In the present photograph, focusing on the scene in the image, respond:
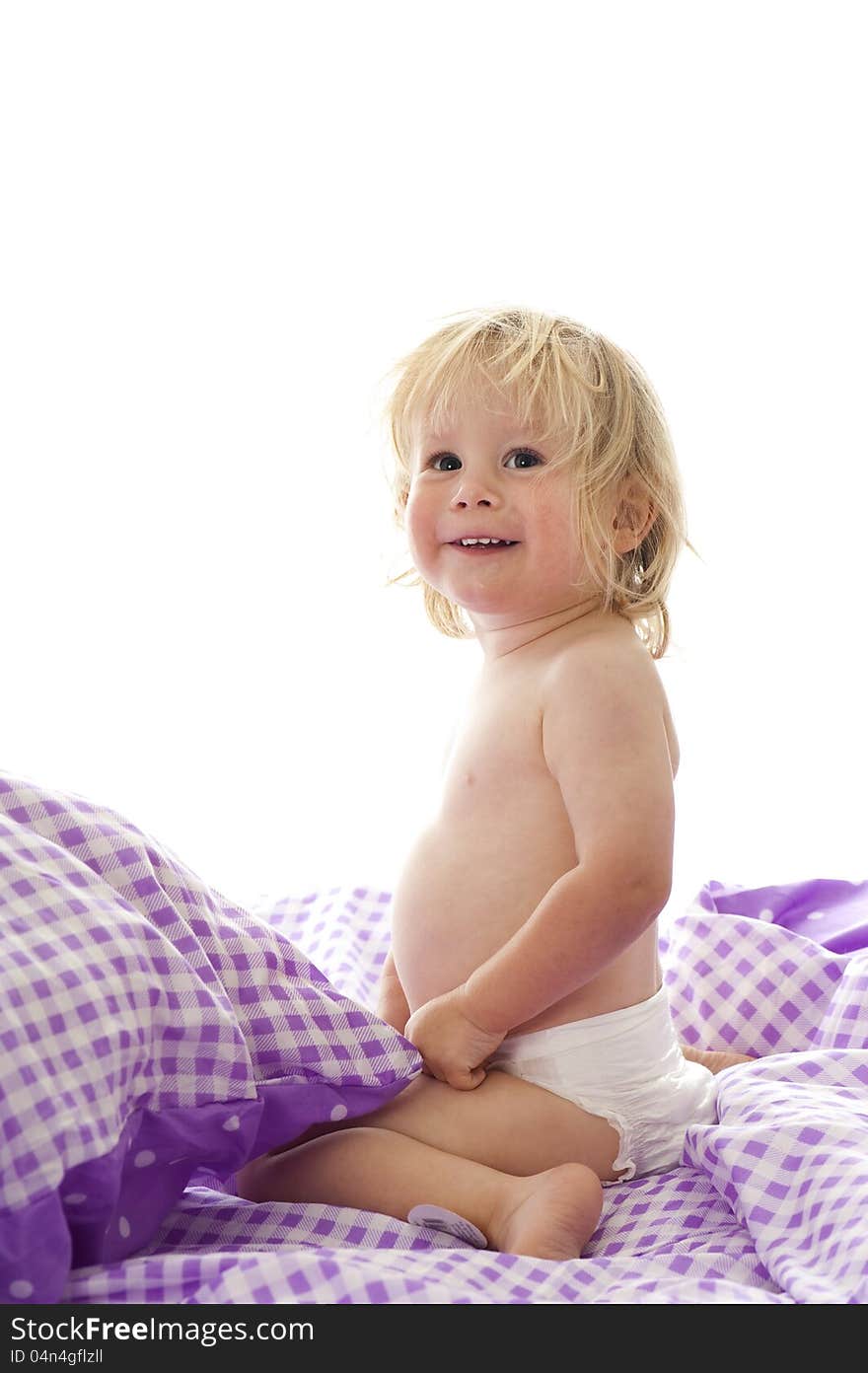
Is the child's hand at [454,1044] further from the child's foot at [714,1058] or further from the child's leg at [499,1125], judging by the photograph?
the child's foot at [714,1058]

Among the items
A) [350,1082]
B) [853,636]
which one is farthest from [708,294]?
[350,1082]

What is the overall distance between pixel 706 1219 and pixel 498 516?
22.7 inches

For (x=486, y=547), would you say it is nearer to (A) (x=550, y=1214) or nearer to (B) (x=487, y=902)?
(B) (x=487, y=902)

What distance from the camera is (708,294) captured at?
247 centimetres

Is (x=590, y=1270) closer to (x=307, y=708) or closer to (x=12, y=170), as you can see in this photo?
(x=307, y=708)

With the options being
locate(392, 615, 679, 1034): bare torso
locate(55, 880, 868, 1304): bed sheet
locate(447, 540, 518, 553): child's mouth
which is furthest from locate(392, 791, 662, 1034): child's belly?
locate(447, 540, 518, 553): child's mouth

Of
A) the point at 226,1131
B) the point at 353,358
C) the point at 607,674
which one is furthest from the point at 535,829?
the point at 353,358

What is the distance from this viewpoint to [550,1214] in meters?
0.96

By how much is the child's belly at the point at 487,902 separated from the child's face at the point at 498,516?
0.60 ft

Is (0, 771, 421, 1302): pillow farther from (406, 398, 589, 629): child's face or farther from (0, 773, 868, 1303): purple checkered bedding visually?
(406, 398, 589, 629): child's face

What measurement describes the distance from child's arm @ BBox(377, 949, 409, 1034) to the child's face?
36cm

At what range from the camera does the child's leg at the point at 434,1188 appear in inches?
38.0

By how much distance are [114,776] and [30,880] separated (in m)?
1.62

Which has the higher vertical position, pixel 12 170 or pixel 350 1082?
pixel 12 170
